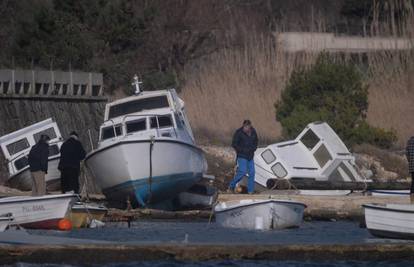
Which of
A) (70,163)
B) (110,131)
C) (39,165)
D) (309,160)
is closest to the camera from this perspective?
(39,165)

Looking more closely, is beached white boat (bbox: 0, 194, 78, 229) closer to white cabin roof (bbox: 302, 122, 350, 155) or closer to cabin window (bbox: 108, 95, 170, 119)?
cabin window (bbox: 108, 95, 170, 119)

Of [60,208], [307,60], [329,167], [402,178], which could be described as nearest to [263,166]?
[329,167]

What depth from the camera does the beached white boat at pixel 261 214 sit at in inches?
1092

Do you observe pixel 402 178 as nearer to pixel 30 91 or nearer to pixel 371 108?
pixel 371 108

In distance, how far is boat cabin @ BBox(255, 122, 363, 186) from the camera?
3488cm

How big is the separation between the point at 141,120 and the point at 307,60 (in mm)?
15877

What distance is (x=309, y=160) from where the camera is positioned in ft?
116

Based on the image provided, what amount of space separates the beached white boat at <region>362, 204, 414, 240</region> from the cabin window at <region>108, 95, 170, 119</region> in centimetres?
971

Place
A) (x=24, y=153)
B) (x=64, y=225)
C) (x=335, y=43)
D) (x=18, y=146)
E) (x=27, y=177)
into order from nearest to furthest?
(x=64, y=225) → (x=27, y=177) → (x=24, y=153) → (x=18, y=146) → (x=335, y=43)

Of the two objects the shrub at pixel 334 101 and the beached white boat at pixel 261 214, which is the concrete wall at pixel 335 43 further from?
the beached white boat at pixel 261 214

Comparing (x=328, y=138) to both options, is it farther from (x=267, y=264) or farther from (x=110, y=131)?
(x=267, y=264)

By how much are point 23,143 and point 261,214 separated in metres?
8.65

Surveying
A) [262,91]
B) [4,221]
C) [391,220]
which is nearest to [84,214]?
[4,221]

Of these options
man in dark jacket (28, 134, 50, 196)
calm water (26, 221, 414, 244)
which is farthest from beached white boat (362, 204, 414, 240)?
man in dark jacket (28, 134, 50, 196)
